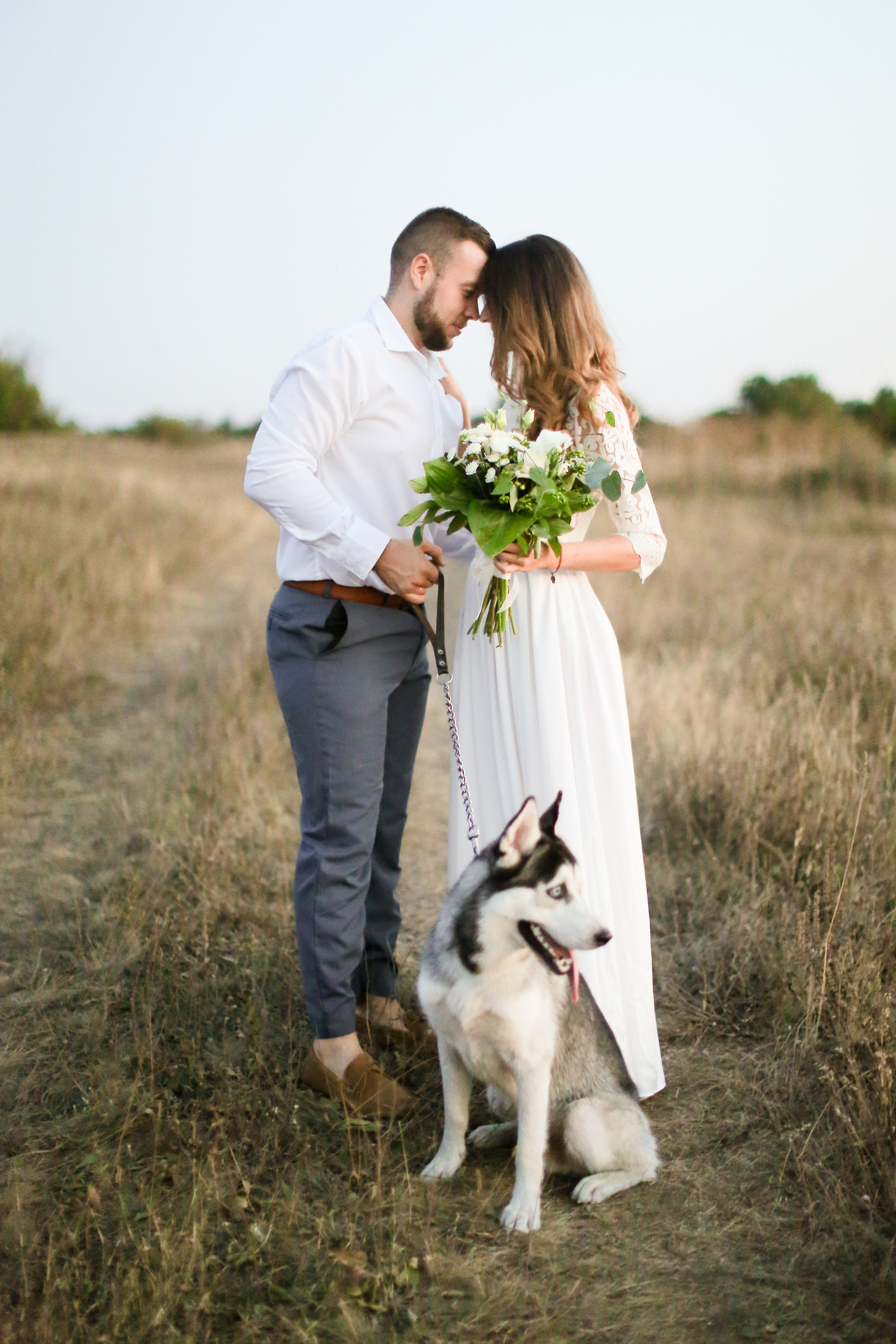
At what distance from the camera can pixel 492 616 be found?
2.80 m

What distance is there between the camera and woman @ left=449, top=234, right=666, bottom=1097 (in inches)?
111

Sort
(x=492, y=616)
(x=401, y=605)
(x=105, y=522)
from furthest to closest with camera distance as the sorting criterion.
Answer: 1. (x=105, y=522)
2. (x=401, y=605)
3. (x=492, y=616)

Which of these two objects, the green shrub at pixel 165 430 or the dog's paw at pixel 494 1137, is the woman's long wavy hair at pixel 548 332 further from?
the green shrub at pixel 165 430

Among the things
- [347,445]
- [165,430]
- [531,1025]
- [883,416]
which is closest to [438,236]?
[347,445]

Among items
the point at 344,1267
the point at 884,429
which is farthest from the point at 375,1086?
the point at 884,429

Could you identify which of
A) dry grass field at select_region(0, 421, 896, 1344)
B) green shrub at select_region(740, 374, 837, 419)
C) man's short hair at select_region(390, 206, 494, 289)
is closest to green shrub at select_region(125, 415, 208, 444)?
green shrub at select_region(740, 374, 837, 419)

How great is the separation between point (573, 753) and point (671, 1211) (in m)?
1.33

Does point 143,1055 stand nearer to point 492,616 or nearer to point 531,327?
point 492,616

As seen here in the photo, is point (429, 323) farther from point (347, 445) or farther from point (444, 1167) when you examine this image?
point (444, 1167)

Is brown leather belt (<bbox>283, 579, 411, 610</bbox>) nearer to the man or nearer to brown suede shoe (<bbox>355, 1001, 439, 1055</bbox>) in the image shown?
the man

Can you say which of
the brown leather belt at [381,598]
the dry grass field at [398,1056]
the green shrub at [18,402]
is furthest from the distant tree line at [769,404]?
the brown leather belt at [381,598]

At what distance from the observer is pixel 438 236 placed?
2.91m

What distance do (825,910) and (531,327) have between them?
258cm

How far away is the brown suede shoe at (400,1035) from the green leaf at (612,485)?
200cm
